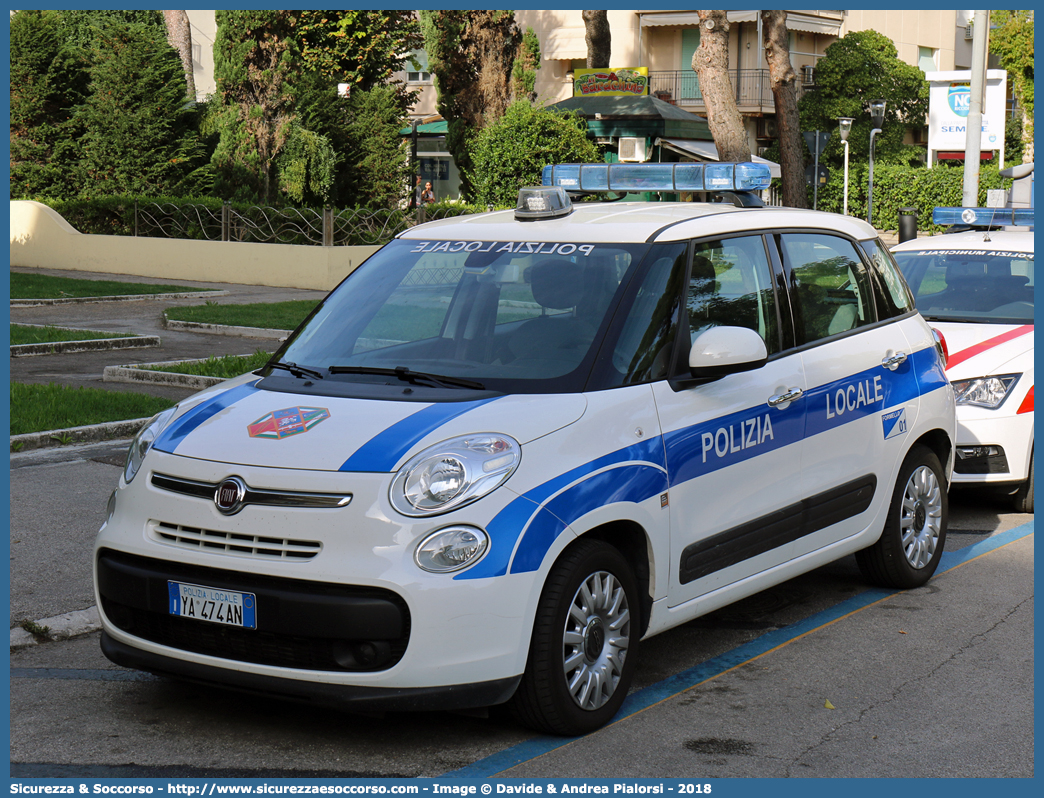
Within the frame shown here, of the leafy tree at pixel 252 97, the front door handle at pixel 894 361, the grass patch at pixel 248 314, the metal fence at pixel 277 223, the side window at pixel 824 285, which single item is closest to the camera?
the side window at pixel 824 285

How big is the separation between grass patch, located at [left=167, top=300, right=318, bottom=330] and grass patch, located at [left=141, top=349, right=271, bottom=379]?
13.4 ft

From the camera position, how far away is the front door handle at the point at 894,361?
5945 millimetres

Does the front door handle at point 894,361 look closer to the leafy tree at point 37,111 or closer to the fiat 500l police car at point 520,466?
the fiat 500l police car at point 520,466

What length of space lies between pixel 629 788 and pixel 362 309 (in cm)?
228

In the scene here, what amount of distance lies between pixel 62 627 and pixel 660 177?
12.2 ft

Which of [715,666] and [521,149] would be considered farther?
[521,149]

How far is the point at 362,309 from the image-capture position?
17.1 ft

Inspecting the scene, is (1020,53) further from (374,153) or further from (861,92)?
(374,153)

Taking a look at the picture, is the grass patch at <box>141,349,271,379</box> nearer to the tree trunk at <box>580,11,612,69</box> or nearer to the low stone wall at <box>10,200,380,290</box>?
the low stone wall at <box>10,200,380,290</box>

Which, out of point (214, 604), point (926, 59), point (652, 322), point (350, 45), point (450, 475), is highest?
point (926, 59)

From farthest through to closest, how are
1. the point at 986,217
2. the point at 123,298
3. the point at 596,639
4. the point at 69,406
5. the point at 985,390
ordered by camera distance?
the point at 123,298, the point at 986,217, the point at 69,406, the point at 985,390, the point at 596,639

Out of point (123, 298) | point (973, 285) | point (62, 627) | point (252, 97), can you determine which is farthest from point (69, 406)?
point (252, 97)

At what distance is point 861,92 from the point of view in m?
45.8

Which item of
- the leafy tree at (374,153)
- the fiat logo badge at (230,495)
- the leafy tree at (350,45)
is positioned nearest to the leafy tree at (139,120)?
the leafy tree at (374,153)
